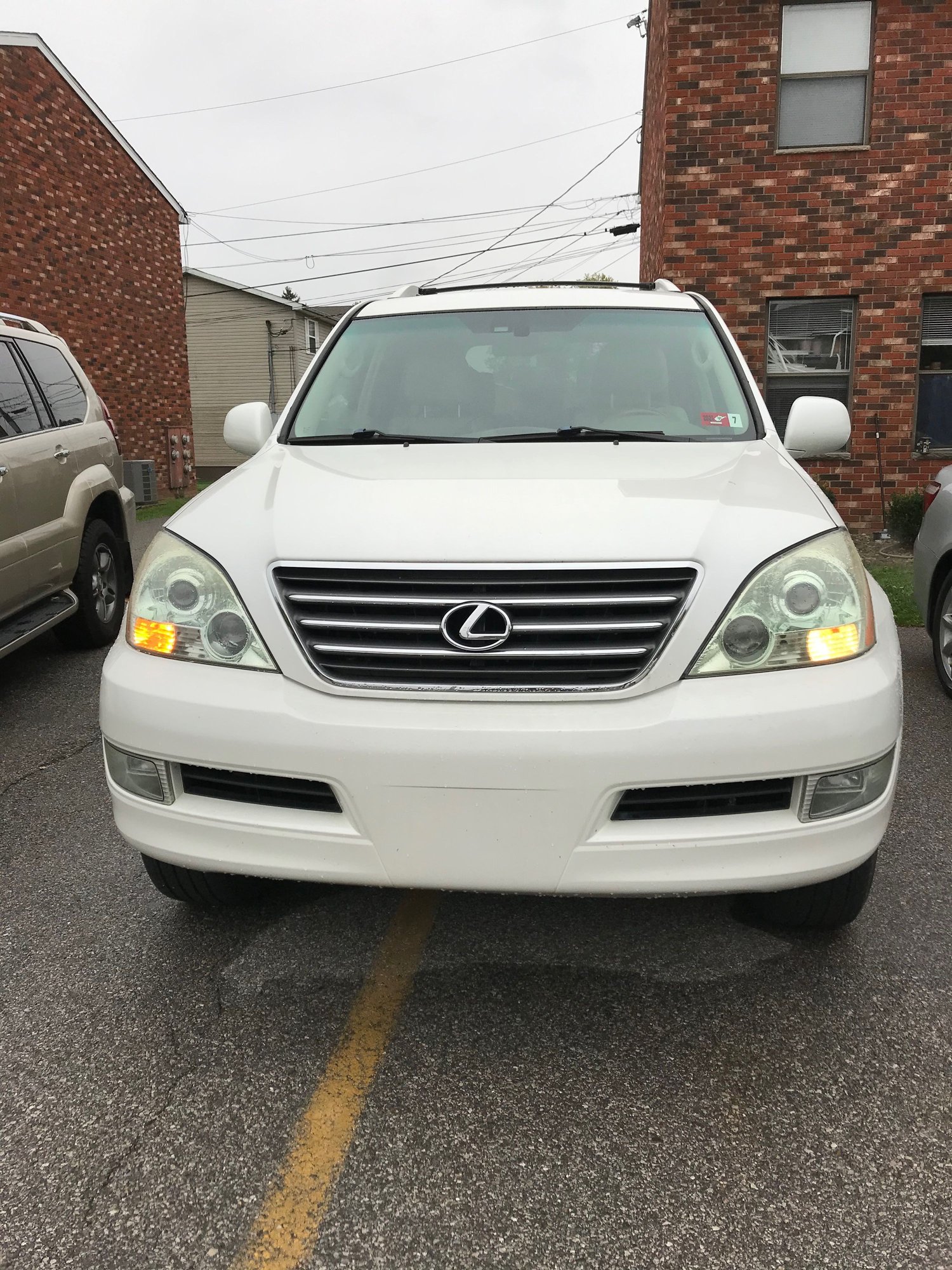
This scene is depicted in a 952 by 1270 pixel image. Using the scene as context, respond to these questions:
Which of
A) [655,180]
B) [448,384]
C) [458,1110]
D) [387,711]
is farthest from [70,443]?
[655,180]

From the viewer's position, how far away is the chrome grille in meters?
2.26

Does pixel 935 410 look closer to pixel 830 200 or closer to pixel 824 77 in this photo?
Answer: pixel 830 200

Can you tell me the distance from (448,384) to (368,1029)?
7.03 ft

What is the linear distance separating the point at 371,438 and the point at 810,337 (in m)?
9.71

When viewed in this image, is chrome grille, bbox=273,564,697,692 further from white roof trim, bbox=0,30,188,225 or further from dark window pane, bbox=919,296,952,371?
white roof trim, bbox=0,30,188,225

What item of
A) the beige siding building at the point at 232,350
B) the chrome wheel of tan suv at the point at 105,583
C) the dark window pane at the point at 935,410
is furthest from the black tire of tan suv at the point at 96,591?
the beige siding building at the point at 232,350

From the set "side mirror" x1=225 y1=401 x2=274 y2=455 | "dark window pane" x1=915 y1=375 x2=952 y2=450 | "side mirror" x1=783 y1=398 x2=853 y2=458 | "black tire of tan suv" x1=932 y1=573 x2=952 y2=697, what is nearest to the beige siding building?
"dark window pane" x1=915 y1=375 x2=952 y2=450

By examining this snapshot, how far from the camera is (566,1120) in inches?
85.0

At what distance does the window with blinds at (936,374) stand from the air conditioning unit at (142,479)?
1121cm

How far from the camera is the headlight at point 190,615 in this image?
2.39 meters

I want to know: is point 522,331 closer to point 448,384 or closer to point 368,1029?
point 448,384

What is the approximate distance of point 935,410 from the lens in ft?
38.4

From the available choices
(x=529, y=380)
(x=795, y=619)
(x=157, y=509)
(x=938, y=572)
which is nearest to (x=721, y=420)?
(x=529, y=380)

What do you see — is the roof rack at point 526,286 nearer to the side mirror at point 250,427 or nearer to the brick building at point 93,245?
the side mirror at point 250,427
